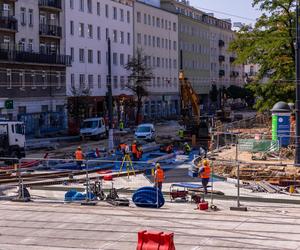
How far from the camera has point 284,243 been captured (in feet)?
59.1

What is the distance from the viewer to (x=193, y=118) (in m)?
64.6

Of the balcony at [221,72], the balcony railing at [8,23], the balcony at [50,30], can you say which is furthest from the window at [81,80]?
the balcony at [221,72]

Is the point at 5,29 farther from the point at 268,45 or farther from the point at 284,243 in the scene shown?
the point at 284,243

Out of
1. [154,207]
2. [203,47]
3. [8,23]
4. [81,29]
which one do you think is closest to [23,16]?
[8,23]

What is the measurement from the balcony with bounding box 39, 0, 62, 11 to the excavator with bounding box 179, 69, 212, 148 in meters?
15.1

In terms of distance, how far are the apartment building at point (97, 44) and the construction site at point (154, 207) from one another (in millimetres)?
37866

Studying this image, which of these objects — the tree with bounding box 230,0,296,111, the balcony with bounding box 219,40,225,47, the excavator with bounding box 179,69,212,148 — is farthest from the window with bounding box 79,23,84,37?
the balcony with bounding box 219,40,225,47

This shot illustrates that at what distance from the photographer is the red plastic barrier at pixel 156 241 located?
48.1 feet

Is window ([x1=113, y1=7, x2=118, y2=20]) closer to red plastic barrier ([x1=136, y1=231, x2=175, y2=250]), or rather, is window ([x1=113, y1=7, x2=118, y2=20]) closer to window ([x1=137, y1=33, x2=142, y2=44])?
window ([x1=137, y1=33, x2=142, y2=44])

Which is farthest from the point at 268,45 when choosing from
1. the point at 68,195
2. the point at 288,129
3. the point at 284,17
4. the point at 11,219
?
the point at 11,219

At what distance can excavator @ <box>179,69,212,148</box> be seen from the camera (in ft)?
201

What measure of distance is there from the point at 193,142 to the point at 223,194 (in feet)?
101

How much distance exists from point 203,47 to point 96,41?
148 ft

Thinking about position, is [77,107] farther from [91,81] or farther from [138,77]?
[138,77]
